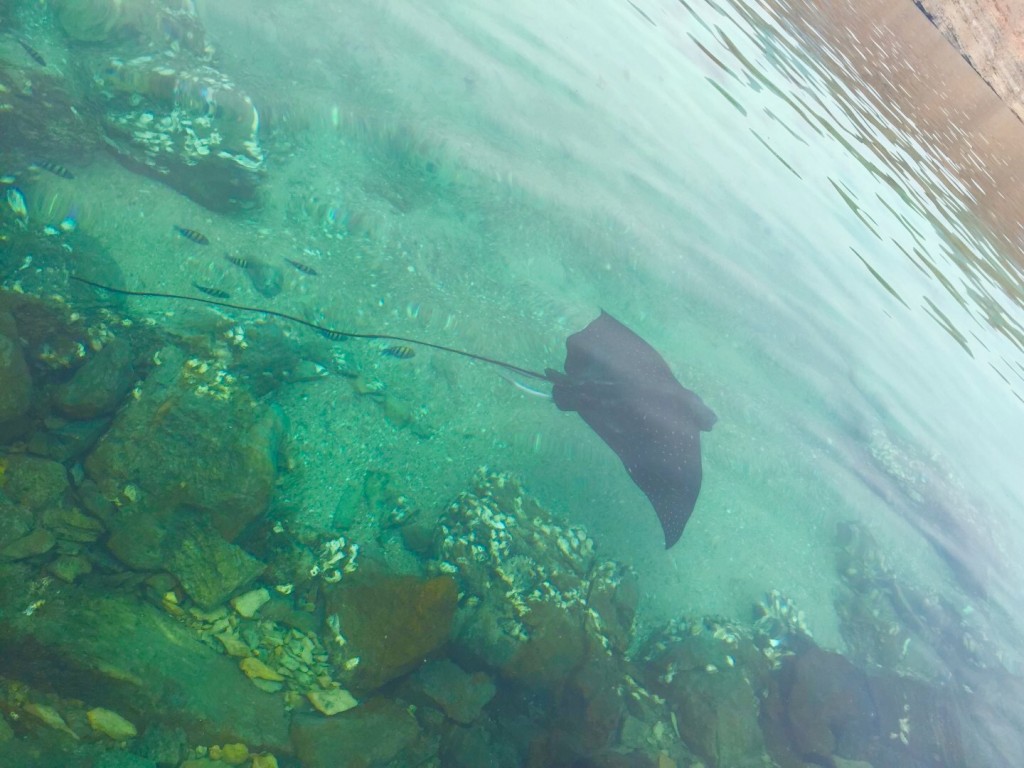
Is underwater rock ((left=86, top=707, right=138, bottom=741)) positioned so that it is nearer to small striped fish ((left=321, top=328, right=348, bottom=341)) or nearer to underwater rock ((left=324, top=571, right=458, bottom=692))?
underwater rock ((left=324, top=571, right=458, bottom=692))

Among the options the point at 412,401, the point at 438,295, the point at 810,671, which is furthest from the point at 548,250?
the point at 810,671

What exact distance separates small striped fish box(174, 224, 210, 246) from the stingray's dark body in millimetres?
3646

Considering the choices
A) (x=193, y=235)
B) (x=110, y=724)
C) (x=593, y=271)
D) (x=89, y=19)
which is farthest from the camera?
(x=593, y=271)

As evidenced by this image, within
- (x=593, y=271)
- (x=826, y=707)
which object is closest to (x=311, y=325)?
(x=593, y=271)

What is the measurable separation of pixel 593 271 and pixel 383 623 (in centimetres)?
538

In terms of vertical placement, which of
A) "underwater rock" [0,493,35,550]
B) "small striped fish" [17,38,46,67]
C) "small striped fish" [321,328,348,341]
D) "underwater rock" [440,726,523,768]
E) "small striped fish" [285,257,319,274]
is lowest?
"underwater rock" [0,493,35,550]

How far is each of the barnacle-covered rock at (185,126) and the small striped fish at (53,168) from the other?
24.9 inches

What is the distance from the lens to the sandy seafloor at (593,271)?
19.7ft

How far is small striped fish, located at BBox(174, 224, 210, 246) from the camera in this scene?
5.62 metres

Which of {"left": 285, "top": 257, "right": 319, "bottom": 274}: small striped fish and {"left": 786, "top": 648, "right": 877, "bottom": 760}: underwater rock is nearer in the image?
{"left": 786, "top": 648, "right": 877, "bottom": 760}: underwater rock

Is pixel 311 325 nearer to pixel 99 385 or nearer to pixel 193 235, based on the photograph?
pixel 193 235

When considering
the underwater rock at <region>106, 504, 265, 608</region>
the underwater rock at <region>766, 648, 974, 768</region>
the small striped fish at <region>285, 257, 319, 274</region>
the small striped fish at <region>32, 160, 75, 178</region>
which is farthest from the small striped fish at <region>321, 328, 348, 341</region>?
the underwater rock at <region>766, 648, 974, 768</region>

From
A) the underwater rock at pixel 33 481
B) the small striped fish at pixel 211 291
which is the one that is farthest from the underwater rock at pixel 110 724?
the small striped fish at pixel 211 291

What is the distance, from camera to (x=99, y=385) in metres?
4.48
